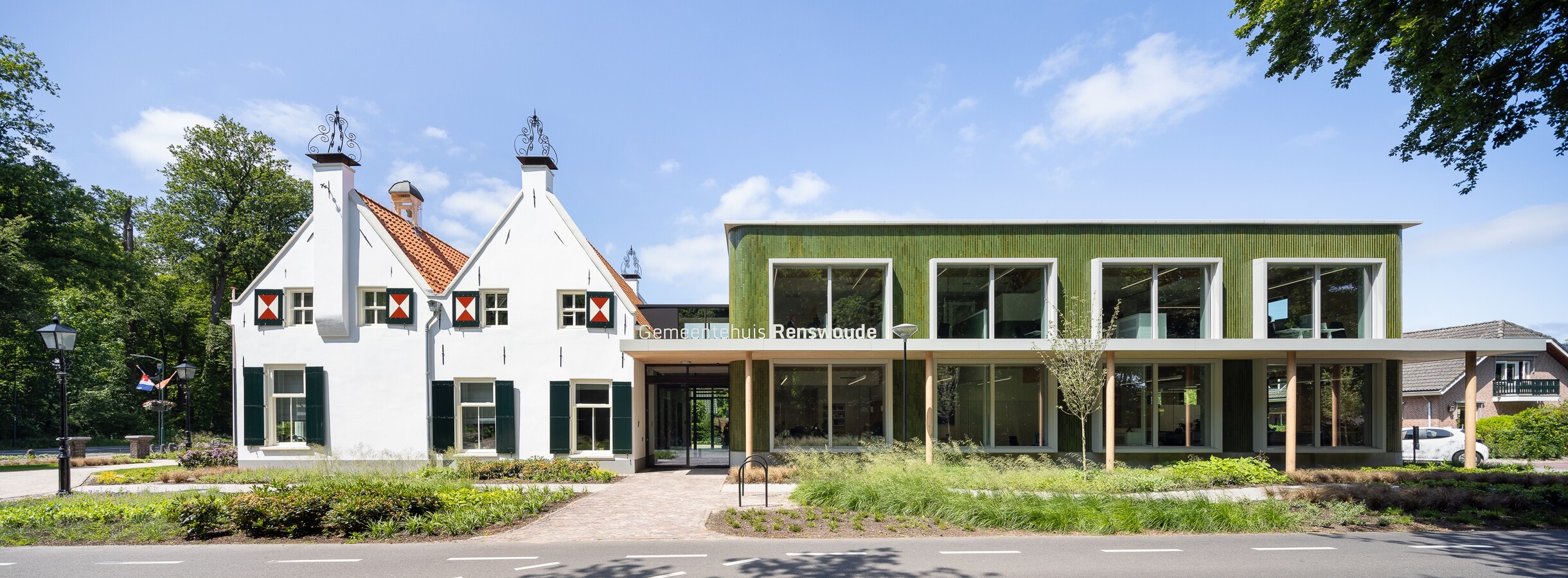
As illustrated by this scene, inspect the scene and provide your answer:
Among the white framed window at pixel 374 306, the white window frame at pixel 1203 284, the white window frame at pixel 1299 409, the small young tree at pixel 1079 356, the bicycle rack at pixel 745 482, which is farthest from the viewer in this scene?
the white framed window at pixel 374 306

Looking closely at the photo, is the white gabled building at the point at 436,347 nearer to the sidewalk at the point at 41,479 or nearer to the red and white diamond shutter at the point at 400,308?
the red and white diamond shutter at the point at 400,308

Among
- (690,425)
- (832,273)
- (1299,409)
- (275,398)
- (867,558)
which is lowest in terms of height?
(690,425)

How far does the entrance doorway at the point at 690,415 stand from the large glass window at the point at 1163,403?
9.61 metres

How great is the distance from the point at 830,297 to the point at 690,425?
5762 millimetres

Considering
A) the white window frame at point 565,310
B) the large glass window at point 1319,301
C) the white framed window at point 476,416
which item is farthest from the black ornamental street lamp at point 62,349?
the large glass window at point 1319,301

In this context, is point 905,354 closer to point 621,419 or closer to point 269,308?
point 621,419

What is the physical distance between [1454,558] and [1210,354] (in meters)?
8.40

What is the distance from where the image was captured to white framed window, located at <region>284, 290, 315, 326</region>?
17.1 m

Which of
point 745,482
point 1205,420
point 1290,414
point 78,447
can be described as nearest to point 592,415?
point 745,482

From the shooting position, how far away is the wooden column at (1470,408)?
14.0 metres

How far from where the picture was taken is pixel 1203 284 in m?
15.6

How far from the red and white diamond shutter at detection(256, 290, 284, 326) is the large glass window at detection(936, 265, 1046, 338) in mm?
15919

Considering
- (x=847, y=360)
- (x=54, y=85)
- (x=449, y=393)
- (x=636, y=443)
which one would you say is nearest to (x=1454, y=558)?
(x=847, y=360)

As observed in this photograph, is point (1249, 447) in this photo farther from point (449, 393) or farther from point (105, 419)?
point (105, 419)
